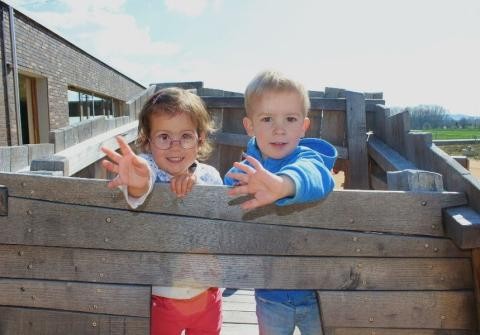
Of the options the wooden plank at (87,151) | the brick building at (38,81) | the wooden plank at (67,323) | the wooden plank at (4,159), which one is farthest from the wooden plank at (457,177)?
the brick building at (38,81)

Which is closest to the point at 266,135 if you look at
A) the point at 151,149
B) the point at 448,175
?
the point at 151,149

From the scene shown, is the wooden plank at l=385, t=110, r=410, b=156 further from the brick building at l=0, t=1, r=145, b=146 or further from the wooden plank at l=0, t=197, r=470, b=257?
the brick building at l=0, t=1, r=145, b=146

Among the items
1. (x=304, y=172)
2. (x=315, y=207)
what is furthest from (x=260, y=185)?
(x=315, y=207)

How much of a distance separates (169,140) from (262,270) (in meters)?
0.71

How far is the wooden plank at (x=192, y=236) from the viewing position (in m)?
1.66

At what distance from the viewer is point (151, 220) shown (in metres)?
1.66

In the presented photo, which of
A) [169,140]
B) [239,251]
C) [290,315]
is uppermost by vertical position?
[169,140]

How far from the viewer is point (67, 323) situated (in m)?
1.74

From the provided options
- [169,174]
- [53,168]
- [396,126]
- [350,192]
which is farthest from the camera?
[396,126]

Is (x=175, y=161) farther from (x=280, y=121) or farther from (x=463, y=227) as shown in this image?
(x=463, y=227)

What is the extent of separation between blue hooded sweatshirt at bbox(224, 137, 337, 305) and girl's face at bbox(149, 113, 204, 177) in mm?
242

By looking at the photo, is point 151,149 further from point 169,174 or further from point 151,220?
point 151,220

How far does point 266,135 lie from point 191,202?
453 millimetres

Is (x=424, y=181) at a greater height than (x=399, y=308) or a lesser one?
greater
